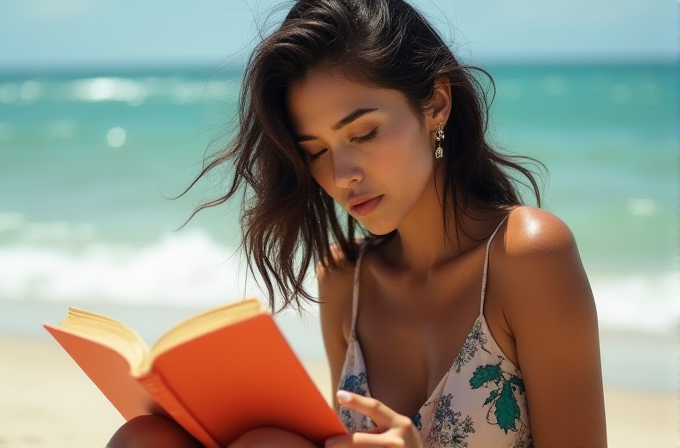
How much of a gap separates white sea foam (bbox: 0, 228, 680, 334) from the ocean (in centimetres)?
2

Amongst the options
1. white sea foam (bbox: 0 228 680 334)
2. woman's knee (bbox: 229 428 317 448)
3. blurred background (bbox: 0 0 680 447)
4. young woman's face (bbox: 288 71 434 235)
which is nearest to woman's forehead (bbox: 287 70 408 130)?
young woman's face (bbox: 288 71 434 235)

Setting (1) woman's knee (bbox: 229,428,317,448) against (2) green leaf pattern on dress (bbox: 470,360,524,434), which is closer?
(1) woman's knee (bbox: 229,428,317,448)

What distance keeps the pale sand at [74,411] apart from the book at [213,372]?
229 centimetres

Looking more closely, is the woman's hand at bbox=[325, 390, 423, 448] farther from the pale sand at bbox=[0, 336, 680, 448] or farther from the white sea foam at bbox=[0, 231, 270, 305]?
the white sea foam at bbox=[0, 231, 270, 305]

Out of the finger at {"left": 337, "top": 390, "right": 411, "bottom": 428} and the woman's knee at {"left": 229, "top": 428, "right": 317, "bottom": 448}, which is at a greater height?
the finger at {"left": 337, "top": 390, "right": 411, "bottom": 428}

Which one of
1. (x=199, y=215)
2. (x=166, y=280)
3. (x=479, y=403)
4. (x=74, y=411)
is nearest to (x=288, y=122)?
(x=479, y=403)

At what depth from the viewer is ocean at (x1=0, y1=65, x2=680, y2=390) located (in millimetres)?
5586

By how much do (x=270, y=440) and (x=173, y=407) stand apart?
0.21m

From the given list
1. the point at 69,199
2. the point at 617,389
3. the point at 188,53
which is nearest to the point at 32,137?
the point at 69,199

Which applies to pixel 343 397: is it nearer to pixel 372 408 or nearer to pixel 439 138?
pixel 372 408

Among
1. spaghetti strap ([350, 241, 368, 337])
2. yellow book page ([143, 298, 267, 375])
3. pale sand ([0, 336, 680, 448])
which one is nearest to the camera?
yellow book page ([143, 298, 267, 375])

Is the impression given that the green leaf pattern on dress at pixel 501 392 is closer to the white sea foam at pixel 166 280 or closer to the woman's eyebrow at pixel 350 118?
the woman's eyebrow at pixel 350 118

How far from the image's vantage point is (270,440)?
182cm

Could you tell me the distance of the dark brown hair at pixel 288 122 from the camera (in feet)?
7.75
